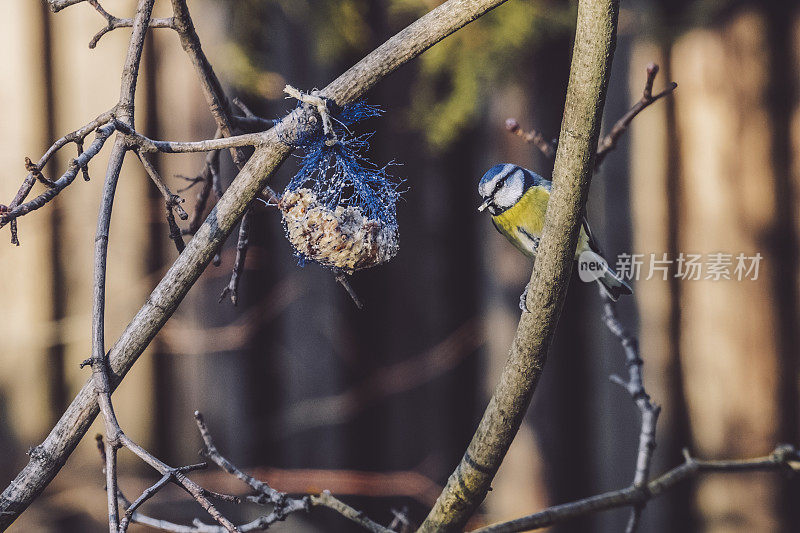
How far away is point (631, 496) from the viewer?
2.47 ft

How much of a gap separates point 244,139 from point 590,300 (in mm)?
1241

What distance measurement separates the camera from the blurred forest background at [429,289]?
1466 mm

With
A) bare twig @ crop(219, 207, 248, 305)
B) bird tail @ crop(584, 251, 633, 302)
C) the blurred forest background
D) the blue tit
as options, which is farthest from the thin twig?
the blurred forest background

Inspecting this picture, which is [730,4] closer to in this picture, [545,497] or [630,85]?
[630,85]

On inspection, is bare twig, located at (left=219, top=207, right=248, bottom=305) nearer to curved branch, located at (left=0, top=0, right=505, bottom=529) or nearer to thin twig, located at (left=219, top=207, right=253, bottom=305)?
thin twig, located at (left=219, top=207, right=253, bottom=305)

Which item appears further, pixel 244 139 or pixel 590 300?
pixel 590 300

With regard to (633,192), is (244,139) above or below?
below

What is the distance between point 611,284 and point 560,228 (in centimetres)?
49

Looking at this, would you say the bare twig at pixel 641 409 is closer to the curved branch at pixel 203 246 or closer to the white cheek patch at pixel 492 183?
the white cheek patch at pixel 492 183

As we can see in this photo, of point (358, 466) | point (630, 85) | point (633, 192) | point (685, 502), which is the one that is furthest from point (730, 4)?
point (358, 466)

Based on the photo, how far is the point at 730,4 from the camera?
1546 millimetres

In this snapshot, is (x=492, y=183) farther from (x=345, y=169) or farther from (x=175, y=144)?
(x=175, y=144)

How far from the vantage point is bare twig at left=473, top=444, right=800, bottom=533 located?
2.17 feet

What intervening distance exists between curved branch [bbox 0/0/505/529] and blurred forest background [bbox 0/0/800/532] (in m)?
1.00
